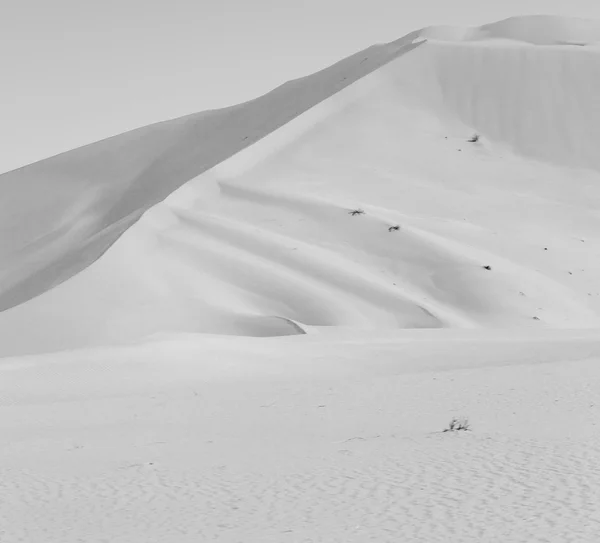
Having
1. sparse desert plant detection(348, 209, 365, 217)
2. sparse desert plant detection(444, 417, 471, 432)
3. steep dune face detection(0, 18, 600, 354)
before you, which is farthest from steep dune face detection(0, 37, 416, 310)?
sparse desert plant detection(444, 417, 471, 432)

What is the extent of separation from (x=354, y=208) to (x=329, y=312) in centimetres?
529

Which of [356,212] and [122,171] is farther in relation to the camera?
[122,171]

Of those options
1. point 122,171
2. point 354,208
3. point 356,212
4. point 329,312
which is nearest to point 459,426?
point 329,312

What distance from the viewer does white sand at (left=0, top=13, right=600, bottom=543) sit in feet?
19.9

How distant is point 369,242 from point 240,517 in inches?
712

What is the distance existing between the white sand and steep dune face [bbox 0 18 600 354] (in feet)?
0.28

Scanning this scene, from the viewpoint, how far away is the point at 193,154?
35.8 m

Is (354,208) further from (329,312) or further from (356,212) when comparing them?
(329,312)

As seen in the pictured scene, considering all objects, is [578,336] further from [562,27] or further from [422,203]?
[562,27]

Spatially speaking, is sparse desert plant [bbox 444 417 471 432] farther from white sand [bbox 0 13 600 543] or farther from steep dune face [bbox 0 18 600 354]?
steep dune face [bbox 0 18 600 354]

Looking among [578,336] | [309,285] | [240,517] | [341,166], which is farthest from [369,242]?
[240,517]

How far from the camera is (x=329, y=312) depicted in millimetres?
20297

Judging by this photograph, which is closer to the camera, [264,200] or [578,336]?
[578,336]

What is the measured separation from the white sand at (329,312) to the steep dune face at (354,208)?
9cm
